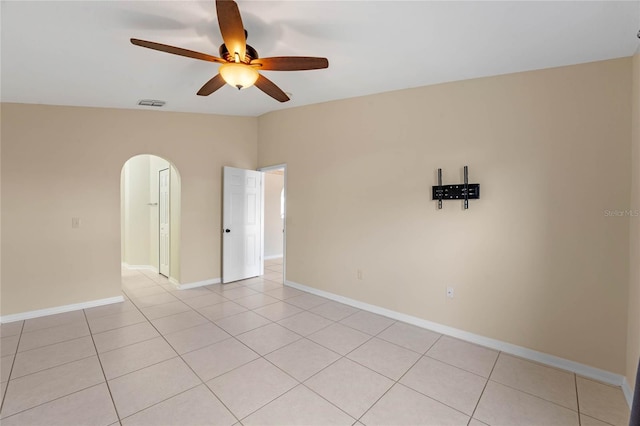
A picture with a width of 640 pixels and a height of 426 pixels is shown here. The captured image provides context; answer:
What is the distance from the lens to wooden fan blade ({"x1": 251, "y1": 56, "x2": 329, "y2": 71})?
2.02 metres

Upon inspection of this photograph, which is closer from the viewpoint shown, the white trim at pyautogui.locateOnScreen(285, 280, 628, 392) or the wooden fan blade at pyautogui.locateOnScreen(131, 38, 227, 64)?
the wooden fan blade at pyautogui.locateOnScreen(131, 38, 227, 64)

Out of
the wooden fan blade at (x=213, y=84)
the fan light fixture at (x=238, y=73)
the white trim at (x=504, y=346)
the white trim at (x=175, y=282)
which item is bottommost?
the white trim at (x=504, y=346)

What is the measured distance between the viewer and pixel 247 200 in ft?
16.9

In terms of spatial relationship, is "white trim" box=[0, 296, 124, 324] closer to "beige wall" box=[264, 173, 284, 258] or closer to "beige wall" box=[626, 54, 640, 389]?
"beige wall" box=[264, 173, 284, 258]

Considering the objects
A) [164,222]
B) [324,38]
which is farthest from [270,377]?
[164,222]

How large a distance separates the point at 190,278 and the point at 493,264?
14.3 feet

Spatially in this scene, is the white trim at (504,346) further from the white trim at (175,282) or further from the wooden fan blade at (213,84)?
the wooden fan blade at (213,84)

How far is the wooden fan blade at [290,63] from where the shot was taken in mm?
2022

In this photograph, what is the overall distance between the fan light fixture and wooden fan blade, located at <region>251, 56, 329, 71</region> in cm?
7

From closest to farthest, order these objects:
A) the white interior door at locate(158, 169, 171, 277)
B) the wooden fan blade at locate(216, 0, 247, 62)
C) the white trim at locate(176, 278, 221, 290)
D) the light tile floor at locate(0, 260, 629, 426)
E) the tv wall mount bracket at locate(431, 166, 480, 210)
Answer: the wooden fan blade at locate(216, 0, 247, 62) < the light tile floor at locate(0, 260, 629, 426) < the tv wall mount bracket at locate(431, 166, 480, 210) < the white trim at locate(176, 278, 221, 290) < the white interior door at locate(158, 169, 171, 277)

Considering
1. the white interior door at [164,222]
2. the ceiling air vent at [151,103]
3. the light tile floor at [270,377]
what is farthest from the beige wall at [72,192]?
the white interior door at [164,222]

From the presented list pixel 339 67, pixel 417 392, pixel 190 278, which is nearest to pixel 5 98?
pixel 190 278

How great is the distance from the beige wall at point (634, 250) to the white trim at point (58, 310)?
5.54 m

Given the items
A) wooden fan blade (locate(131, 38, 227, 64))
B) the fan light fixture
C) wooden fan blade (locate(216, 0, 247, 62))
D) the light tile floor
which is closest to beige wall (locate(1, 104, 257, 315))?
the light tile floor
